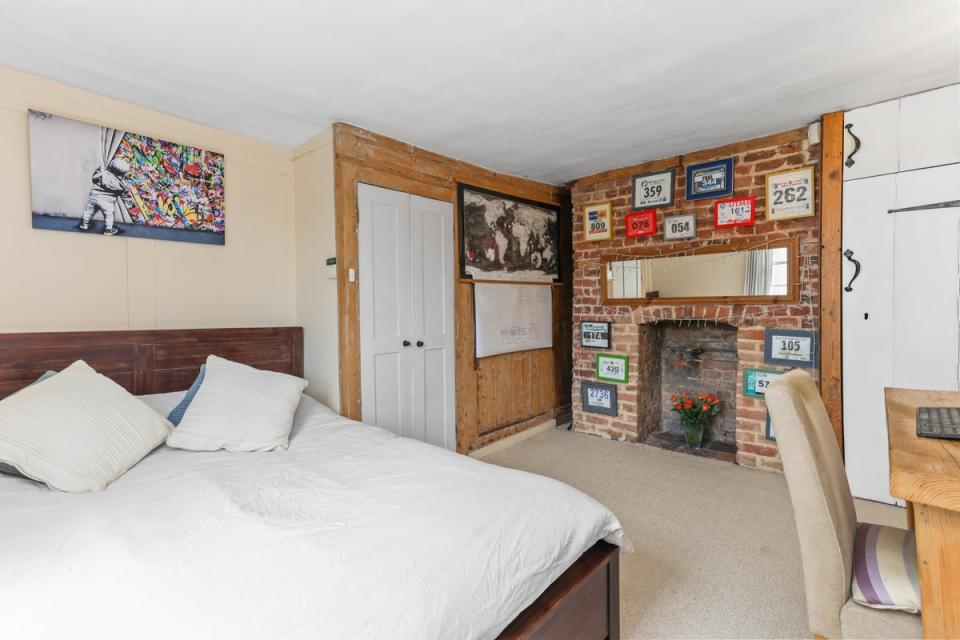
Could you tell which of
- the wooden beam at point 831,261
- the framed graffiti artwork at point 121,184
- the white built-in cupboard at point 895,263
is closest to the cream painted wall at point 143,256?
the framed graffiti artwork at point 121,184

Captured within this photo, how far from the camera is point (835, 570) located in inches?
48.5

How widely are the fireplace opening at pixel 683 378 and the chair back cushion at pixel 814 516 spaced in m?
2.68

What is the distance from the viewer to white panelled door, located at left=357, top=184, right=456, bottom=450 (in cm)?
310

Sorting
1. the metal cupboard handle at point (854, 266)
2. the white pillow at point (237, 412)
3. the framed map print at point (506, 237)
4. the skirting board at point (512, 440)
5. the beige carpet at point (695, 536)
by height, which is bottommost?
the beige carpet at point (695, 536)

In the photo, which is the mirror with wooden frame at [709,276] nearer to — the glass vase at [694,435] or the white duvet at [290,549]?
the glass vase at [694,435]

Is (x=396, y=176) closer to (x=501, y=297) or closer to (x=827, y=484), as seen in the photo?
(x=501, y=297)

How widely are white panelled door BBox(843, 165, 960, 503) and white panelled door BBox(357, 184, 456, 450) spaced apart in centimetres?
273

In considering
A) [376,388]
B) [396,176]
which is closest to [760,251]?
[396,176]

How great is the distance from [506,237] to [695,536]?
2715 millimetres

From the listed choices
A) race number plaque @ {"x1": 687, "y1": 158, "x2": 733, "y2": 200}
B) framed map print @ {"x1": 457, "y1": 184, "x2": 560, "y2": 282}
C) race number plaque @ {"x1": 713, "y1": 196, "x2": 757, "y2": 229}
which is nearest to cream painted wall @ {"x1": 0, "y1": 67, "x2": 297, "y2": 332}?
framed map print @ {"x1": 457, "y1": 184, "x2": 560, "y2": 282}

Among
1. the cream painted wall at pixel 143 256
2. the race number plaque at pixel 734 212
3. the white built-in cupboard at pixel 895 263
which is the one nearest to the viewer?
the cream painted wall at pixel 143 256

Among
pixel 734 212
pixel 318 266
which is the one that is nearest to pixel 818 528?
pixel 734 212

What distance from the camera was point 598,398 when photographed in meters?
4.26

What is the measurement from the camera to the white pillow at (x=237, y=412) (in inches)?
81.3
